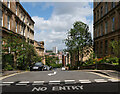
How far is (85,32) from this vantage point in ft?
88.0

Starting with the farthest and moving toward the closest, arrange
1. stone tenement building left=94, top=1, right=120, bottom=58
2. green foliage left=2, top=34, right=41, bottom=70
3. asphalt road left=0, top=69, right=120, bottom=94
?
stone tenement building left=94, top=1, right=120, bottom=58 < green foliage left=2, top=34, right=41, bottom=70 < asphalt road left=0, top=69, right=120, bottom=94

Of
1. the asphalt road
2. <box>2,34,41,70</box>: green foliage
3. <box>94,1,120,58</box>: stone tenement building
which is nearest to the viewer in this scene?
the asphalt road

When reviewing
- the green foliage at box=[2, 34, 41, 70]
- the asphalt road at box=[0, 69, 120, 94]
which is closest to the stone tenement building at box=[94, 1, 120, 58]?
the green foliage at box=[2, 34, 41, 70]

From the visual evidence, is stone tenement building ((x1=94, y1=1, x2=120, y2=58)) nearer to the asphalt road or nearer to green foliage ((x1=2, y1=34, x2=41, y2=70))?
green foliage ((x1=2, y1=34, x2=41, y2=70))

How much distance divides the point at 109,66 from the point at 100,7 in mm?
19684

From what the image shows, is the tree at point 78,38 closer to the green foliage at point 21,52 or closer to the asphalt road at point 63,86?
the green foliage at point 21,52

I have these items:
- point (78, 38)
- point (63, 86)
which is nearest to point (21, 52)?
point (78, 38)

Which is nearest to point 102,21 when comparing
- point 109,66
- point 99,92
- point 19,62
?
point 109,66

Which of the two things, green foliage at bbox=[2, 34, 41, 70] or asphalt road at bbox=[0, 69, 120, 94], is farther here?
green foliage at bbox=[2, 34, 41, 70]

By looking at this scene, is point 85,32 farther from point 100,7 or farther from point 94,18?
point 94,18

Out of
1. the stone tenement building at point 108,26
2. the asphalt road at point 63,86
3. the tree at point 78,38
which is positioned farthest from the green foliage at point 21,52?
the asphalt road at point 63,86

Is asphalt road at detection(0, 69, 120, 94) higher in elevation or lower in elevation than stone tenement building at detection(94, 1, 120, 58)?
lower

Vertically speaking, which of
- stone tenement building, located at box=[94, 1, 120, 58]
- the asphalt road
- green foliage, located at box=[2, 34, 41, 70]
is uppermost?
stone tenement building, located at box=[94, 1, 120, 58]

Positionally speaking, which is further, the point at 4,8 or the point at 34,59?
the point at 34,59
